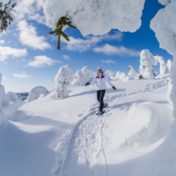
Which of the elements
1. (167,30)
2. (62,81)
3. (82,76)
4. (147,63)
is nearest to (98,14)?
(167,30)

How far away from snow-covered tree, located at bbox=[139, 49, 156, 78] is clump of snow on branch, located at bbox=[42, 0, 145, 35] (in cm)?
5302

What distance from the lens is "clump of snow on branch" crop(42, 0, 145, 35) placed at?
6.57 m

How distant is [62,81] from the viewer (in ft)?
119

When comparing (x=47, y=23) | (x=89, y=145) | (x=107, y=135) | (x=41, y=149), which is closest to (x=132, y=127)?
(x=107, y=135)

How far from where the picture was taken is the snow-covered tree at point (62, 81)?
117 feet

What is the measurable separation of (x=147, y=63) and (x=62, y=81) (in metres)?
28.6

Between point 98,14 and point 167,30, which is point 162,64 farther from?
point 98,14

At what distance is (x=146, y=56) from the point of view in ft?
196

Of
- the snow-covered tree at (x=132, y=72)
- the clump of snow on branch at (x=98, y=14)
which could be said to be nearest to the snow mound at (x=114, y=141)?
the clump of snow on branch at (x=98, y=14)

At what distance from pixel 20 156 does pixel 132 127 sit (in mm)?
4281

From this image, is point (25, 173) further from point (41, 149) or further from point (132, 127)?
point (132, 127)

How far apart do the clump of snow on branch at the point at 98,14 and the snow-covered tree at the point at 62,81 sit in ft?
93.4

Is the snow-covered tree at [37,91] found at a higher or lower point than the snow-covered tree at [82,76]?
lower

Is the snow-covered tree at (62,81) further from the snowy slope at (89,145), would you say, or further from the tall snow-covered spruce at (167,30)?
the tall snow-covered spruce at (167,30)
